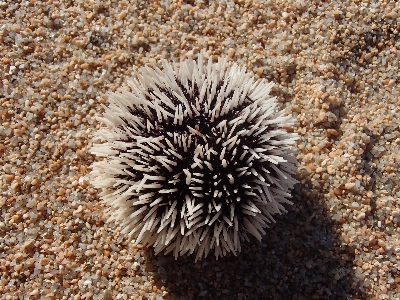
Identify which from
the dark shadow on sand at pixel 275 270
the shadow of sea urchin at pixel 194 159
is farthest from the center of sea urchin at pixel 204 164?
the dark shadow on sand at pixel 275 270

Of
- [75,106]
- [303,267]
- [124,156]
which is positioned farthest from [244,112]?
[75,106]

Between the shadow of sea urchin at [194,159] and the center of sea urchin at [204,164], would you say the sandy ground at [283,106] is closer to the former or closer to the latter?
the shadow of sea urchin at [194,159]

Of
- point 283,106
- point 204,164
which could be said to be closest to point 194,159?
point 204,164

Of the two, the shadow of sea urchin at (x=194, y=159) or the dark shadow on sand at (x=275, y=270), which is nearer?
the shadow of sea urchin at (x=194, y=159)

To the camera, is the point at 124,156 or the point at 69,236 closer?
the point at 124,156

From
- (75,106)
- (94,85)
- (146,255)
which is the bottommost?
(146,255)

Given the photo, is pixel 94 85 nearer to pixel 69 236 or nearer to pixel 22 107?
pixel 22 107
